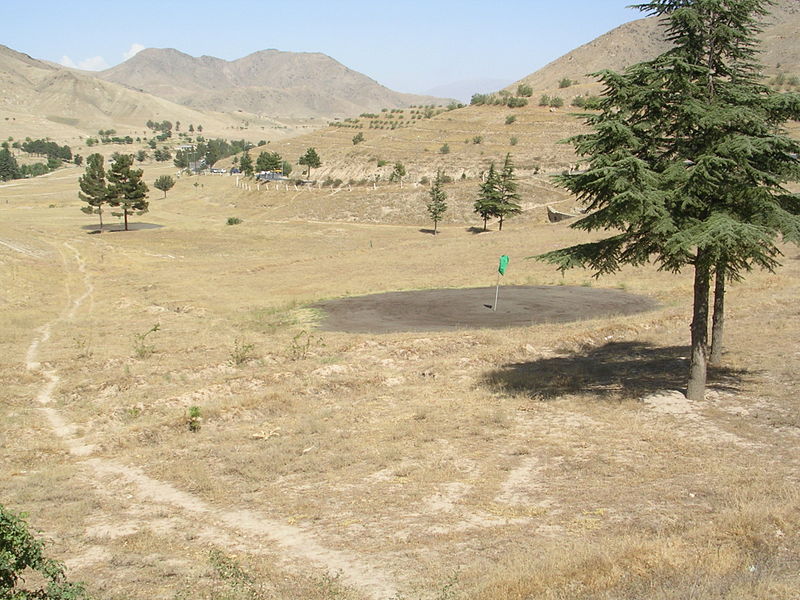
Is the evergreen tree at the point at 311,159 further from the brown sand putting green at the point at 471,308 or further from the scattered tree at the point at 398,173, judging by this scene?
the brown sand putting green at the point at 471,308

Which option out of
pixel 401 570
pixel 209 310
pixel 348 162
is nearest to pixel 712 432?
pixel 401 570

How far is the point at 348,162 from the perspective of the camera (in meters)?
121

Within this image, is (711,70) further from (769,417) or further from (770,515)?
(770,515)

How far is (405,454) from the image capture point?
559 inches

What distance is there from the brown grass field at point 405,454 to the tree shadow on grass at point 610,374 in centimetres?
13

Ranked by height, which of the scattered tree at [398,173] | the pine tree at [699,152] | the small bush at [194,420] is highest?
the scattered tree at [398,173]

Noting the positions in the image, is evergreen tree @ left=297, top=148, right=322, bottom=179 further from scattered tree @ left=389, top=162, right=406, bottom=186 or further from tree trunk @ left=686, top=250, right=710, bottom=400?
tree trunk @ left=686, top=250, right=710, bottom=400

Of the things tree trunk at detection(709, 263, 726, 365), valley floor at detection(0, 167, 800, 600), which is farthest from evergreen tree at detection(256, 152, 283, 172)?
tree trunk at detection(709, 263, 726, 365)

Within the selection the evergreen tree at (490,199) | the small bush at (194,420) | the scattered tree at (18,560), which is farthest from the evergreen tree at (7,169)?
the scattered tree at (18,560)

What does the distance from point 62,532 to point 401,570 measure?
6.12 meters

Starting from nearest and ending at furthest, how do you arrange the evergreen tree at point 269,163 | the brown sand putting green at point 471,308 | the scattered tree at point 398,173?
1. the brown sand putting green at point 471,308
2. the scattered tree at point 398,173
3. the evergreen tree at point 269,163

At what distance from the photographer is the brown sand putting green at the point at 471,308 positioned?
30.6 meters

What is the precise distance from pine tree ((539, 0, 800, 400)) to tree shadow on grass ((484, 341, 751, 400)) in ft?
12.2

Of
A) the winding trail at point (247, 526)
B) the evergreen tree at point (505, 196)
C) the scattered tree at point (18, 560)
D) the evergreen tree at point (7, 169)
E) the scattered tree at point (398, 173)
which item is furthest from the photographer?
the evergreen tree at point (7, 169)
